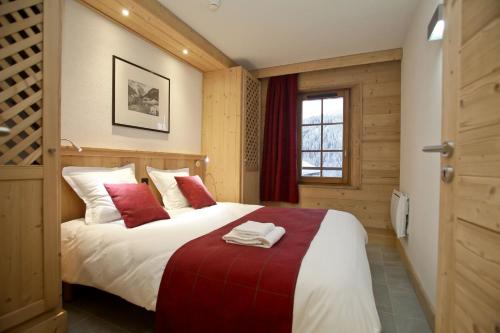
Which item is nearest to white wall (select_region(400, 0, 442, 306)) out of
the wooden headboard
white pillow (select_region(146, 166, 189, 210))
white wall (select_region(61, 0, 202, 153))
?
white pillow (select_region(146, 166, 189, 210))

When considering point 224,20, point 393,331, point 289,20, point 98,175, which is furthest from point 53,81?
point 393,331

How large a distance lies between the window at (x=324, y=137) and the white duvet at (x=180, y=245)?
1649 millimetres

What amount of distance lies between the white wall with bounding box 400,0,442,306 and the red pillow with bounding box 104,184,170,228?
194 centimetres

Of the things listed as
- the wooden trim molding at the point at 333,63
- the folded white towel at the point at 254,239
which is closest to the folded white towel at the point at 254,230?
the folded white towel at the point at 254,239

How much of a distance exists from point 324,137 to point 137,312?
3.10 m

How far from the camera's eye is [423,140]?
200 centimetres

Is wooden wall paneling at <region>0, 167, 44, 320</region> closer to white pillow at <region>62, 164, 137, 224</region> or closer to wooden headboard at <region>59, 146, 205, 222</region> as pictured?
white pillow at <region>62, 164, 137, 224</region>

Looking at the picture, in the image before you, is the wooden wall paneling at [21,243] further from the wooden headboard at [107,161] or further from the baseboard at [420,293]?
the baseboard at [420,293]

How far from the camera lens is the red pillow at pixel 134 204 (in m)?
1.82

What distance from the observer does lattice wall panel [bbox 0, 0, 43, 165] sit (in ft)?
3.90

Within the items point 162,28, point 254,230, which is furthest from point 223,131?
point 254,230

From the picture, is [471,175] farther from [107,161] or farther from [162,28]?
[162,28]

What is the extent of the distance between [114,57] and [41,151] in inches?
55.1

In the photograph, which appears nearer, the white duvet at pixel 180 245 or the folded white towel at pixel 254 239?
the white duvet at pixel 180 245
